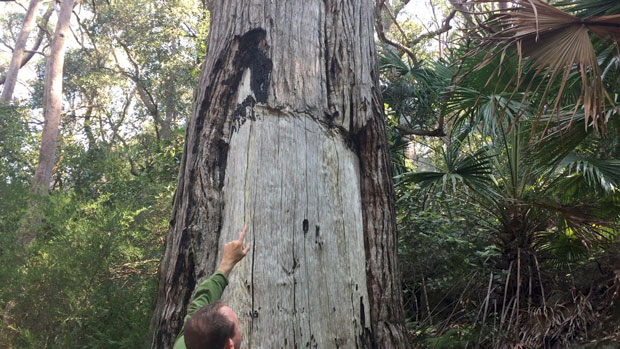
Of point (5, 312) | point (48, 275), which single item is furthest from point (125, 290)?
point (5, 312)

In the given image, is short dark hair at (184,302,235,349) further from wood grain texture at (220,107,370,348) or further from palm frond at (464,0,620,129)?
palm frond at (464,0,620,129)

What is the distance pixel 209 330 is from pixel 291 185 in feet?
3.09

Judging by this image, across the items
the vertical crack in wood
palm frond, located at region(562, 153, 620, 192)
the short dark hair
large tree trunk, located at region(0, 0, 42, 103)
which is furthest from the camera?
large tree trunk, located at region(0, 0, 42, 103)

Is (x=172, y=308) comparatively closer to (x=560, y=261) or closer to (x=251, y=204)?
(x=251, y=204)

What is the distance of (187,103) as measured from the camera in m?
17.0

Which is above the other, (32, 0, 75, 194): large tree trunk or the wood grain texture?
(32, 0, 75, 194): large tree trunk

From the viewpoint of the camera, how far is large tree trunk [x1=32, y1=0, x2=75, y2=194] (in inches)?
475

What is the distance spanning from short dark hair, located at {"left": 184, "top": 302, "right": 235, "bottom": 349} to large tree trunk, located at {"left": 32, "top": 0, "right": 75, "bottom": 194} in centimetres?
1117

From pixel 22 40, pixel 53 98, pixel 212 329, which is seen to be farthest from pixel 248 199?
pixel 22 40

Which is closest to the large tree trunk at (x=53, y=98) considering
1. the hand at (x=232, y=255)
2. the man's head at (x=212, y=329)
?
the hand at (x=232, y=255)

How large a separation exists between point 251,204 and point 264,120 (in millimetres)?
496

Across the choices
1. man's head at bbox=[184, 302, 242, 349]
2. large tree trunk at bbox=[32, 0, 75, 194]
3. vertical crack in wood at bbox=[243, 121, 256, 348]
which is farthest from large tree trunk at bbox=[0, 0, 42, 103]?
man's head at bbox=[184, 302, 242, 349]

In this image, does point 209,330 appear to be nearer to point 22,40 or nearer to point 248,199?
point 248,199

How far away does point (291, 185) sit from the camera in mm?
2674
